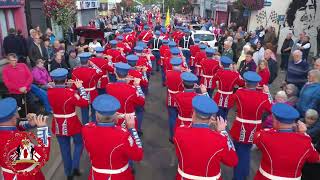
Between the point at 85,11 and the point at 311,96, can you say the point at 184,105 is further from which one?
the point at 85,11

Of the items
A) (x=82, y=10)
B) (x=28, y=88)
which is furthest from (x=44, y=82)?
(x=82, y=10)

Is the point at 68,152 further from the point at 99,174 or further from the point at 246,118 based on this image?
the point at 246,118

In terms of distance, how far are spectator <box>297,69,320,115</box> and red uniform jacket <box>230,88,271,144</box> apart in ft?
3.96

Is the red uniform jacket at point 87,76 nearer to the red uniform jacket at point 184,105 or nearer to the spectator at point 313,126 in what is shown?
the red uniform jacket at point 184,105

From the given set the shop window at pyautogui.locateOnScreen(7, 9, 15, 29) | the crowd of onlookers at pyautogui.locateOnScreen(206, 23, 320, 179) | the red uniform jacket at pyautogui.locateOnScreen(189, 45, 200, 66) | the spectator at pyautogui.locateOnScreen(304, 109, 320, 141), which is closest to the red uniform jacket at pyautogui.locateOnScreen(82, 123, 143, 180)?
the crowd of onlookers at pyautogui.locateOnScreen(206, 23, 320, 179)

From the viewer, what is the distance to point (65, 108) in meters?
5.84

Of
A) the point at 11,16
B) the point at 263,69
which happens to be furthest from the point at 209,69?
the point at 11,16

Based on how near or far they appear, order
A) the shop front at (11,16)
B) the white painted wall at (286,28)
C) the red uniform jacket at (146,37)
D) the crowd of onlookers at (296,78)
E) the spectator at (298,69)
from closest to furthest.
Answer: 1. the crowd of onlookers at (296,78)
2. the spectator at (298,69)
3. the red uniform jacket at (146,37)
4. the shop front at (11,16)
5. the white painted wall at (286,28)

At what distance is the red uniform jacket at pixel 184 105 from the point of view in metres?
5.90

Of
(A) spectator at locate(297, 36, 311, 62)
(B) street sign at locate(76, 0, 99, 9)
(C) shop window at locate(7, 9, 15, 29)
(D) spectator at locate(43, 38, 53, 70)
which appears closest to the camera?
(D) spectator at locate(43, 38, 53, 70)

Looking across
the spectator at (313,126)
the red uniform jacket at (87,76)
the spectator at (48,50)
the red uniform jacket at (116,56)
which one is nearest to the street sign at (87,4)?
the spectator at (48,50)

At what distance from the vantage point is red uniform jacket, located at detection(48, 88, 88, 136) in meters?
5.73

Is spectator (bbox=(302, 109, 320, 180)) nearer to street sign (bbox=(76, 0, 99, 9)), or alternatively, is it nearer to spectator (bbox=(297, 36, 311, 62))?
spectator (bbox=(297, 36, 311, 62))

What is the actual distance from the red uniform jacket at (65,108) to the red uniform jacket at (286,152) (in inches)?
119
